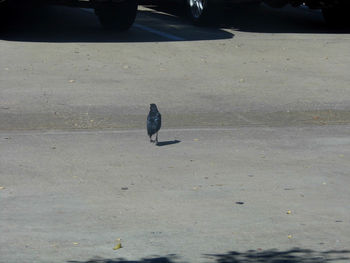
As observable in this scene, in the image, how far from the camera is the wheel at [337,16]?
1853 cm

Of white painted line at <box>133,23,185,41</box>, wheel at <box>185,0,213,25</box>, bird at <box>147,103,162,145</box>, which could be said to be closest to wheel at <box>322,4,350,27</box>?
wheel at <box>185,0,213,25</box>

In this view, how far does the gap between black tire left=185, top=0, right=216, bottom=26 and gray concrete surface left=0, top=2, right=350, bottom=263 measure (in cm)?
132

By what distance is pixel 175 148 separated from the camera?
9.24 m

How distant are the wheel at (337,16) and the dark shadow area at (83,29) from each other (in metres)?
2.61

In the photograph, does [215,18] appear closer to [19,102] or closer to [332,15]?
[332,15]

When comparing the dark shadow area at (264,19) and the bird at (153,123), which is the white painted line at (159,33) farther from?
the bird at (153,123)

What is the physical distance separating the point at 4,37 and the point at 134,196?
9.62m

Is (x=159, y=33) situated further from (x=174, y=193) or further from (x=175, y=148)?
(x=174, y=193)

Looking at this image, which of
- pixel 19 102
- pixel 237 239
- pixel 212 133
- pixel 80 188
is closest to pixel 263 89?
pixel 212 133

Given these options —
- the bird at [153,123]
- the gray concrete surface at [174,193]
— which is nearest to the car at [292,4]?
the gray concrete surface at [174,193]

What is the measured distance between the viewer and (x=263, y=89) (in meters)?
12.5

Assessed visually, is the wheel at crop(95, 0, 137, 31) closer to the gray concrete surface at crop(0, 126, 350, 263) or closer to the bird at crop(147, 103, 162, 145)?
the gray concrete surface at crop(0, 126, 350, 263)

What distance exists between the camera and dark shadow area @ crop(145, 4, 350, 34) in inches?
736

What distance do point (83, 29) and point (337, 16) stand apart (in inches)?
222
